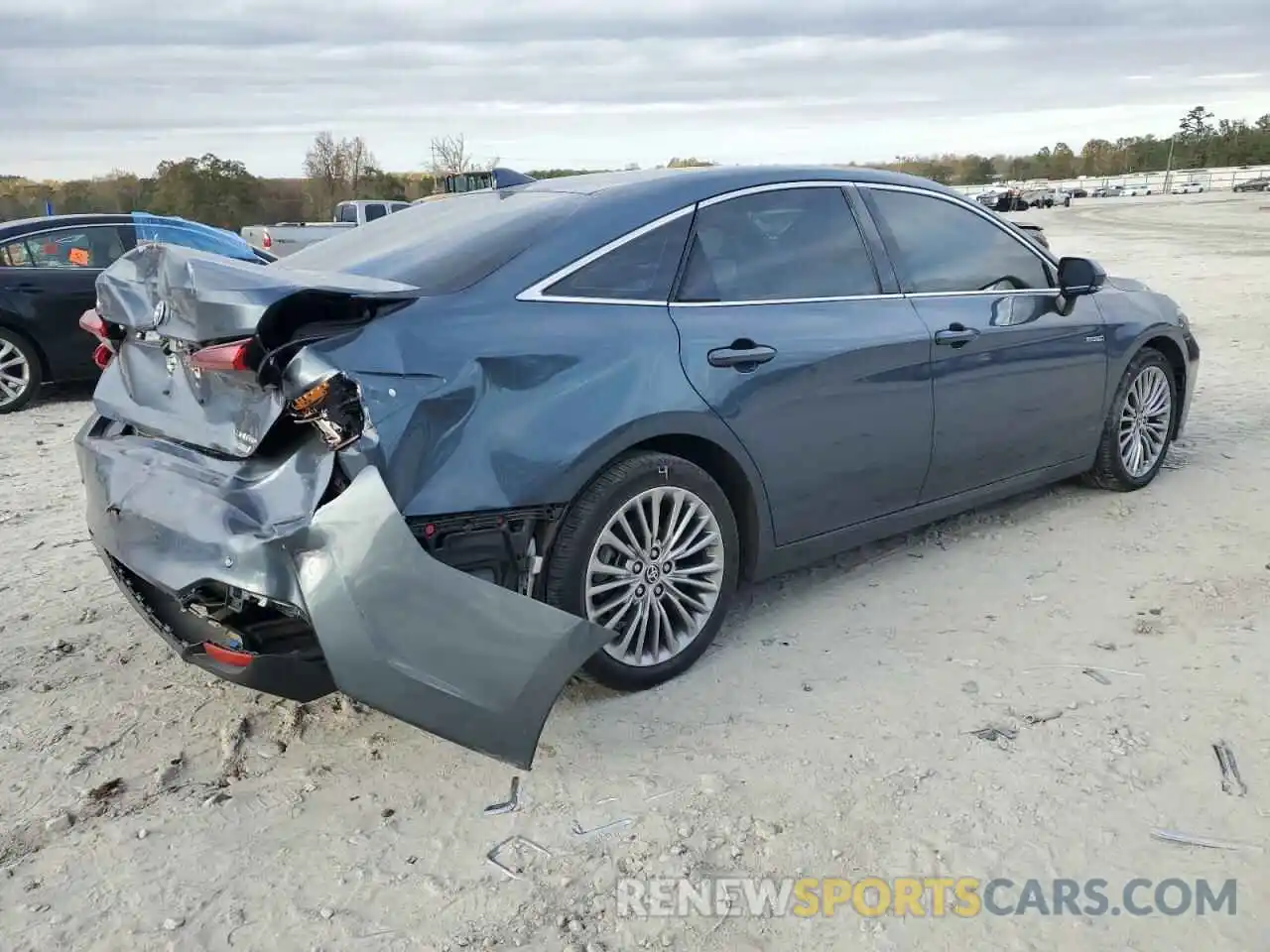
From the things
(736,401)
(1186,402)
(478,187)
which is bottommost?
(1186,402)

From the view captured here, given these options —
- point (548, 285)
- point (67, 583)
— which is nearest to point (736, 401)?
point (548, 285)

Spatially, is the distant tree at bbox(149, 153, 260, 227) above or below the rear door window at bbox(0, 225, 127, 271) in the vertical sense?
above

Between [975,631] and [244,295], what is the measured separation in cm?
269

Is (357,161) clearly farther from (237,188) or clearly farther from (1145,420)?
(1145,420)

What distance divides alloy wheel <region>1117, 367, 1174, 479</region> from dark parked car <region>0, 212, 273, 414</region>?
719 centimetres

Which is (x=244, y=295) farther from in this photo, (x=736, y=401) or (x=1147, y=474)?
(x=1147, y=474)

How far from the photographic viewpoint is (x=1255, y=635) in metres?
3.64

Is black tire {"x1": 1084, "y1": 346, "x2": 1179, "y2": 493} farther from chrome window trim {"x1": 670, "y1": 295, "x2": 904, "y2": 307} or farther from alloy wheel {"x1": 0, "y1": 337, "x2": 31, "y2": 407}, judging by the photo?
alloy wheel {"x1": 0, "y1": 337, "x2": 31, "y2": 407}

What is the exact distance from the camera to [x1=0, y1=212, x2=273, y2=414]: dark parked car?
7.95m

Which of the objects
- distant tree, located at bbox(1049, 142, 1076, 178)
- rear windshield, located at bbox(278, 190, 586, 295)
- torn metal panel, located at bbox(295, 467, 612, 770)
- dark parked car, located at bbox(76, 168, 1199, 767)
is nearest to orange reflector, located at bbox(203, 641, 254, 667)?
dark parked car, located at bbox(76, 168, 1199, 767)

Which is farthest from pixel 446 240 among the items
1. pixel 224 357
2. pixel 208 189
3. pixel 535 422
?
pixel 208 189

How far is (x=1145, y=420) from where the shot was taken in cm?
532

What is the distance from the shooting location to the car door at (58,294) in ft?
26.2

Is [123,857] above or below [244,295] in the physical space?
below
